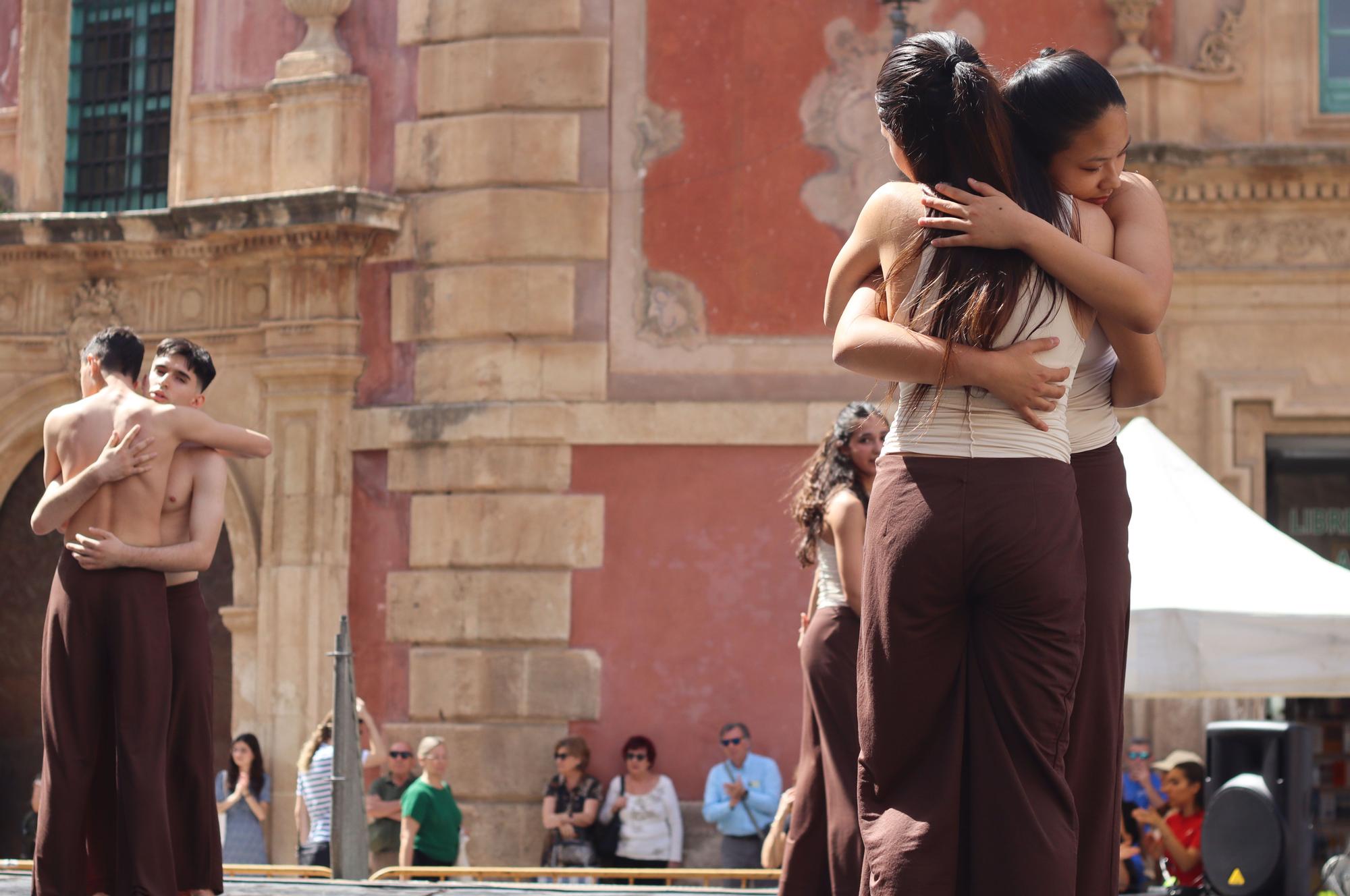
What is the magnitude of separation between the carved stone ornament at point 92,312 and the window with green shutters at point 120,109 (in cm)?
79

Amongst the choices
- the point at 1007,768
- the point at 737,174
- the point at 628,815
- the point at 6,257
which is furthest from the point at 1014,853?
the point at 6,257

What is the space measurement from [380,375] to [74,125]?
3.70 metres

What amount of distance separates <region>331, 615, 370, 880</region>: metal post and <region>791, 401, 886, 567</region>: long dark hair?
371 cm

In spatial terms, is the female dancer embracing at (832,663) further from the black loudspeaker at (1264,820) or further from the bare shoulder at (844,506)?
the black loudspeaker at (1264,820)

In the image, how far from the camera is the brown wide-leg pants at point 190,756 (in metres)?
6.07

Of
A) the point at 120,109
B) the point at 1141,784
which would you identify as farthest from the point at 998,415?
the point at 120,109

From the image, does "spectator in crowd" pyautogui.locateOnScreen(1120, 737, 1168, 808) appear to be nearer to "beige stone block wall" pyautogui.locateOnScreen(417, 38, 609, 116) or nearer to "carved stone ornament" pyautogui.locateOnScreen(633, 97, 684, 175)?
"carved stone ornament" pyautogui.locateOnScreen(633, 97, 684, 175)

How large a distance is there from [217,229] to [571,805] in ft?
15.9

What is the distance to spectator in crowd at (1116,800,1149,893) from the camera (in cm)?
975

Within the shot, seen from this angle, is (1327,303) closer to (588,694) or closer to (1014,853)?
(588,694)

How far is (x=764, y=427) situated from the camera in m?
13.1

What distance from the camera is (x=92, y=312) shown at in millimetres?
14570

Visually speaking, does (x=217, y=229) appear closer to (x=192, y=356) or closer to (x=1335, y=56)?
(x=192, y=356)

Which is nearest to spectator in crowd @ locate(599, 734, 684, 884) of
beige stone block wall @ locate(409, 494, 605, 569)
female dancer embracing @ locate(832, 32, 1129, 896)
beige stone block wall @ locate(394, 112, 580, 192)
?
beige stone block wall @ locate(409, 494, 605, 569)
